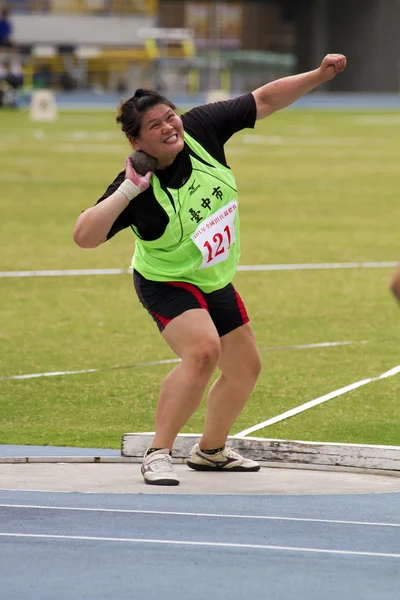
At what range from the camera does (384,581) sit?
4.59 meters

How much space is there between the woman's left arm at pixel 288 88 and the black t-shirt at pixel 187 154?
0.06m

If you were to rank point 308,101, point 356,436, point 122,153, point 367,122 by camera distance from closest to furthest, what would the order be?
1. point 356,436
2. point 122,153
3. point 367,122
4. point 308,101

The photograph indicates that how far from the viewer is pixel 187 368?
6242mm

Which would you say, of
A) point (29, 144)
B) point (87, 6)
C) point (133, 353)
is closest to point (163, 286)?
point (133, 353)

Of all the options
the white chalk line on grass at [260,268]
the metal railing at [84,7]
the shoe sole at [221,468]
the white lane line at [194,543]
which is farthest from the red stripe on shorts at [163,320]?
the metal railing at [84,7]

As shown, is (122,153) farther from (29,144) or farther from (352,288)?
(352,288)

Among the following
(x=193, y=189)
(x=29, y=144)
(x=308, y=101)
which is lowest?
(x=308, y=101)

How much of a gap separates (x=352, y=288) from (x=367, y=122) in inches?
1237

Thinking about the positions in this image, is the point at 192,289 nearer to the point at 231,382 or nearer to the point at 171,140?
the point at 231,382

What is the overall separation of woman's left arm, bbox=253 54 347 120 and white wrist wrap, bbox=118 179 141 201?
91cm

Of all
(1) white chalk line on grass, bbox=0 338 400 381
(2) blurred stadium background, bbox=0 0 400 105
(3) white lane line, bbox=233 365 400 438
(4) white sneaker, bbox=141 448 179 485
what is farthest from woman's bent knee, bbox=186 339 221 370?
(2) blurred stadium background, bbox=0 0 400 105

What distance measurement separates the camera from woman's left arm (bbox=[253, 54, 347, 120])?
6684 mm

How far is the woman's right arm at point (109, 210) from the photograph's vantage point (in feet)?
19.8

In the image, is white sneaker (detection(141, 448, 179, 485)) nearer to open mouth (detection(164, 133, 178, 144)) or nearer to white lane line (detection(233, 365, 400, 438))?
white lane line (detection(233, 365, 400, 438))
